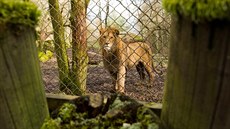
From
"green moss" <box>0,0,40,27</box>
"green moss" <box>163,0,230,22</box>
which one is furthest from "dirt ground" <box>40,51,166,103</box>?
"green moss" <box>163,0,230,22</box>

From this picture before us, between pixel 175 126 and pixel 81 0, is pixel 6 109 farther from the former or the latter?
pixel 81 0

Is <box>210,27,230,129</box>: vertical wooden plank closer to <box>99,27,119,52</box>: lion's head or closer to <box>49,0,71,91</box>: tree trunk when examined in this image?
<box>49,0,71,91</box>: tree trunk

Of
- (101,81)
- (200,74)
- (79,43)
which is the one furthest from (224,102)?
(101,81)

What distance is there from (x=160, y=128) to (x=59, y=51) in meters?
3.31

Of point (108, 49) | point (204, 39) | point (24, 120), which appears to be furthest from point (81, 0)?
point (204, 39)

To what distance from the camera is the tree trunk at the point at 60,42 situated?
3744 mm

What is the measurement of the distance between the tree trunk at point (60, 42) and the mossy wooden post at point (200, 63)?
9.80ft

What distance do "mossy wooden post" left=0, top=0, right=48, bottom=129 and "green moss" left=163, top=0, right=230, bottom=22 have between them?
1.07 ft

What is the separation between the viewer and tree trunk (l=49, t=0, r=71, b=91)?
3.74 meters

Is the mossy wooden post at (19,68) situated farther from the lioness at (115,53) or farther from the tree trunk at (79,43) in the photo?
the lioness at (115,53)

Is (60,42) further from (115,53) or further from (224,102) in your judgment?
(224,102)

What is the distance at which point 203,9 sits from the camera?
0.60m

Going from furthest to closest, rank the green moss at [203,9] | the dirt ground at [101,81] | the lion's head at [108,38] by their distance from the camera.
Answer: the dirt ground at [101,81] → the lion's head at [108,38] → the green moss at [203,9]

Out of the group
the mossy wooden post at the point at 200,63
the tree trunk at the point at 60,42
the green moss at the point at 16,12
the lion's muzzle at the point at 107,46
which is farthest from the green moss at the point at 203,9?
the lion's muzzle at the point at 107,46
